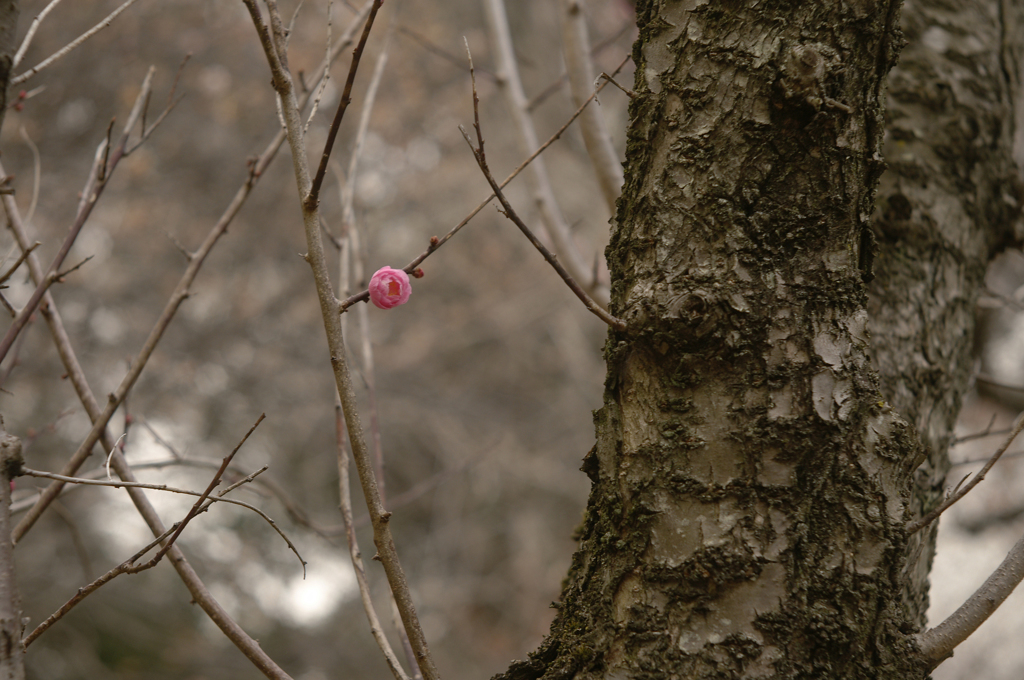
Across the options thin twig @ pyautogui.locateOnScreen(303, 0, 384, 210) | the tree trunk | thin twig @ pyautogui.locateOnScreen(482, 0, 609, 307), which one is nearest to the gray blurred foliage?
thin twig @ pyautogui.locateOnScreen(482, 0, 609, 307)

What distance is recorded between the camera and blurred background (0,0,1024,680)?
3939 mm

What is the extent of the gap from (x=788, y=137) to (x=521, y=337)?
6501mm

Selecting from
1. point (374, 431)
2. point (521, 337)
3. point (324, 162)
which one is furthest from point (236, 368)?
point (324, 162)

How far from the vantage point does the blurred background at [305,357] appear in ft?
12.9

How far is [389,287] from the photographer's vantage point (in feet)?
2.81

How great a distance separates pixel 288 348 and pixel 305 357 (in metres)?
0.14

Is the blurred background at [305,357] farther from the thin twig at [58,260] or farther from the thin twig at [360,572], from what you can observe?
the thin twig at [360,572]

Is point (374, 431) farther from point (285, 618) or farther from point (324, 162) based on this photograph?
point (285, 618)

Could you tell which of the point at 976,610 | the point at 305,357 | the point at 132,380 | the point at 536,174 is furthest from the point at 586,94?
the point at 305,357

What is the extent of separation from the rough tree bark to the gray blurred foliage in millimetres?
2385

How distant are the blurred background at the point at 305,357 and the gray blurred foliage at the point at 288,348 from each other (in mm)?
21

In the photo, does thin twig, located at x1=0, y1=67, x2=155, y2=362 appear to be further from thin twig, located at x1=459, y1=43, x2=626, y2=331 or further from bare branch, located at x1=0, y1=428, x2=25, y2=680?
thin twig, located at x1=459, y1=43, x2=626, y2=331

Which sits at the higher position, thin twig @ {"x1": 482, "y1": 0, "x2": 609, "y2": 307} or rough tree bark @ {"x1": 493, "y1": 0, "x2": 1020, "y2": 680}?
thin twig @ {"x1": 482, "y1": 0, "x2": 609, "y2": 307}

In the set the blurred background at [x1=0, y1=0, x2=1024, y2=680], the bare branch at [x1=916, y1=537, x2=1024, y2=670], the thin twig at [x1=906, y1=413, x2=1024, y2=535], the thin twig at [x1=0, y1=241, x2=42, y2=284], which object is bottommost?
the bare branch at [x1=916, y1=537, x2=1024, y2=670]
